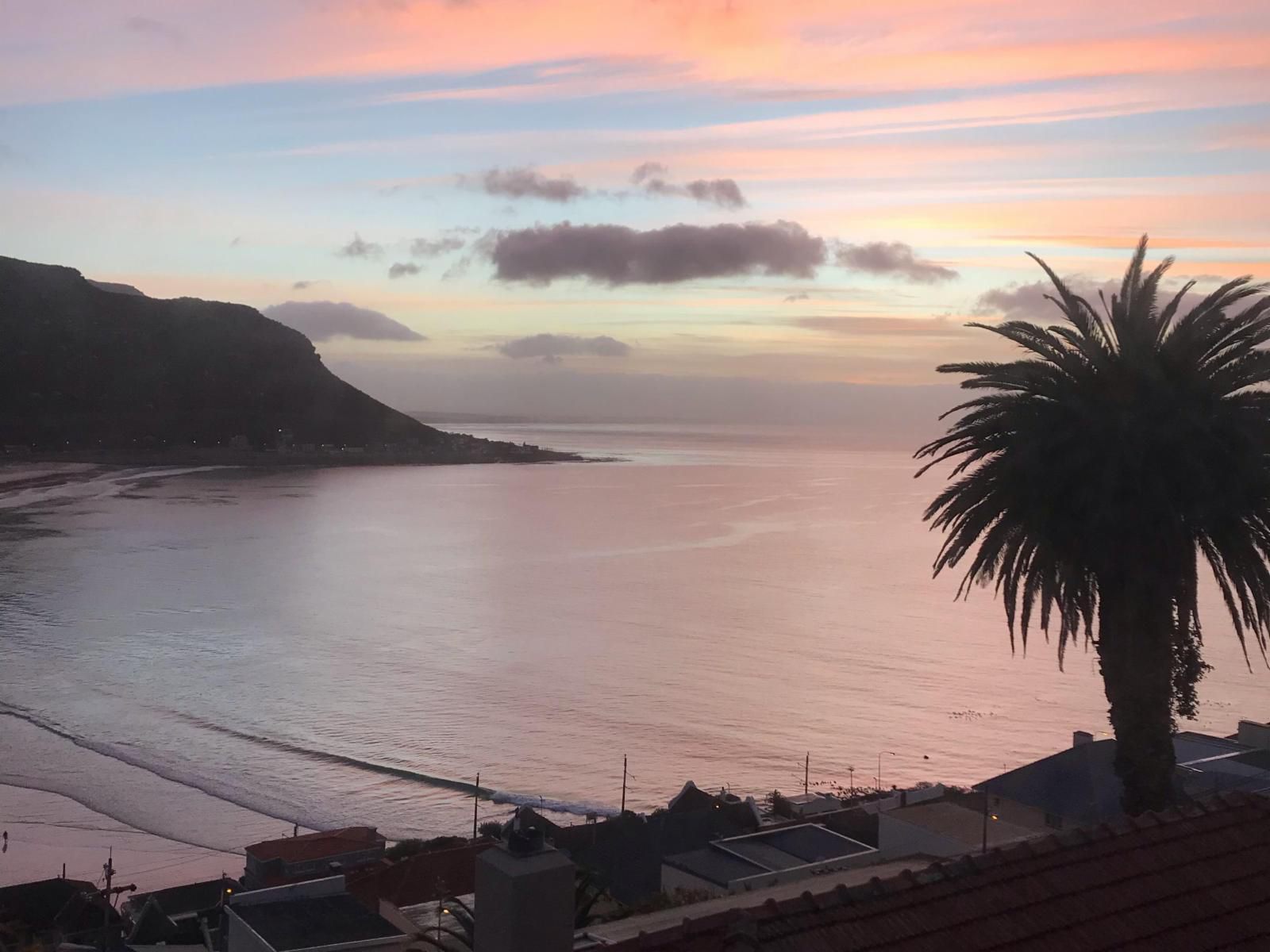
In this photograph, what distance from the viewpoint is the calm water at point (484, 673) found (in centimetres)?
3228

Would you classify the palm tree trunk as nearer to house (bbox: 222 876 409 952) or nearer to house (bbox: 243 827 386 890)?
house (bbox: 222 876 409 952)

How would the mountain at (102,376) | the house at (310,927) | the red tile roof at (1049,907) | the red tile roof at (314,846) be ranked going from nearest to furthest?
the red tile roof at (1049,907)
the house at (310,927)
the red tile roof at (314,846)
the mountain at (102,376)

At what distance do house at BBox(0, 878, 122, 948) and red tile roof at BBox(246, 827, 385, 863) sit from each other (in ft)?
9.52

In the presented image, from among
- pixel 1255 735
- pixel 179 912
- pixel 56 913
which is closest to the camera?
pixel 179 912

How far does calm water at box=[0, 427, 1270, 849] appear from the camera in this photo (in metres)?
32.3

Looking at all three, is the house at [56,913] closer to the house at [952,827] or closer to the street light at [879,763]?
the house at [952,827]

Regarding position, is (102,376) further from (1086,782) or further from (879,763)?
(1086,782)

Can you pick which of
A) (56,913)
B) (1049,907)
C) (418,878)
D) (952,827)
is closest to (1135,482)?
(1049,907)

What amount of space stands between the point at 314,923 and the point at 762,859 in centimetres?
806

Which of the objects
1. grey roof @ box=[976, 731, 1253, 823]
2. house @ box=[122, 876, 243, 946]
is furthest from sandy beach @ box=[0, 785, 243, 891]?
grey roof @ box=[976, 731, 1253, 823]

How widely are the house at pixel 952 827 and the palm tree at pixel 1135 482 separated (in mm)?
5977

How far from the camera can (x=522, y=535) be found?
10031 cm

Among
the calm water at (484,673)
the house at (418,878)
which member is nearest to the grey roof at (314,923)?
the house at (418,878)

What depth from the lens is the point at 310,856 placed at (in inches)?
Result: 891
